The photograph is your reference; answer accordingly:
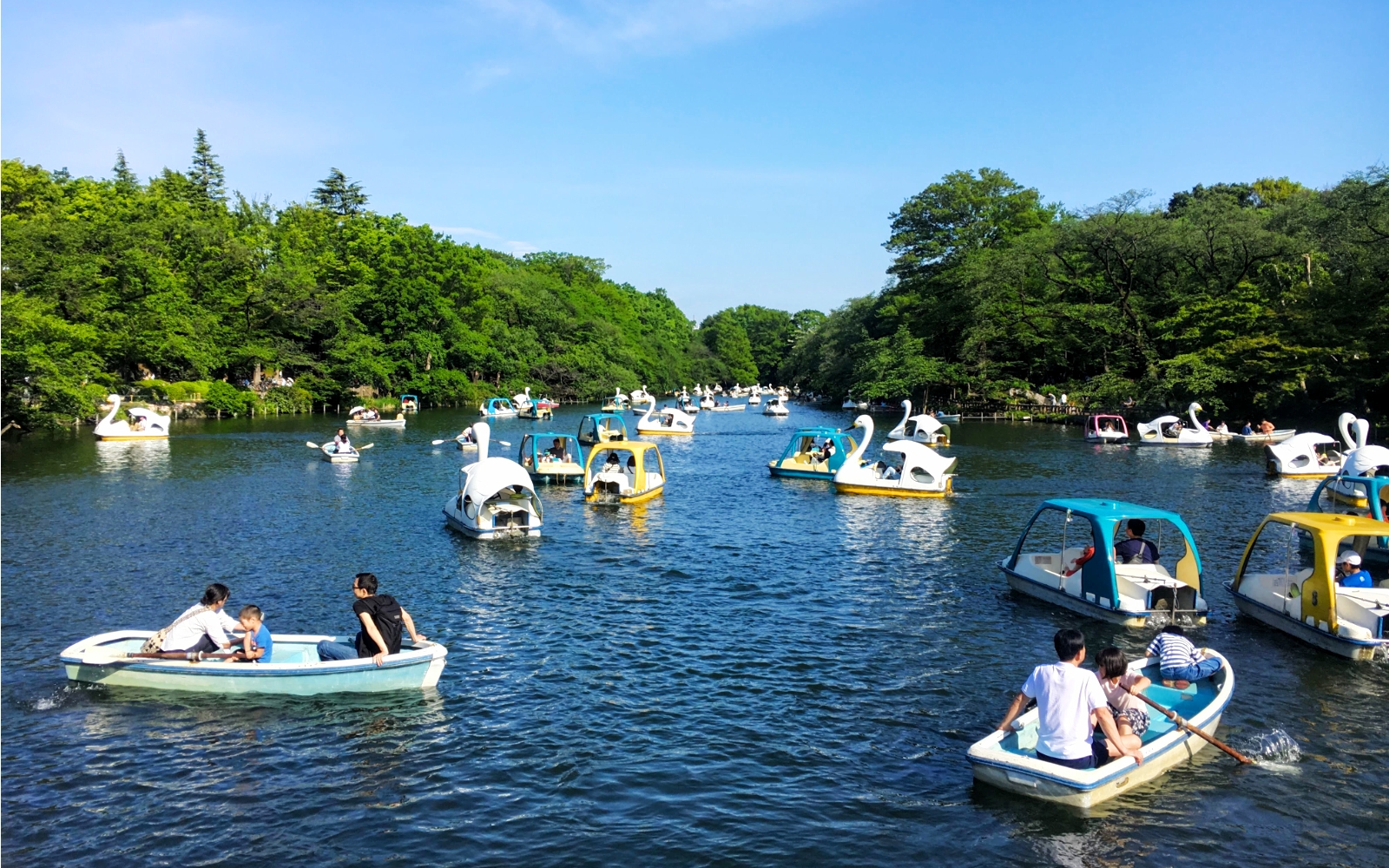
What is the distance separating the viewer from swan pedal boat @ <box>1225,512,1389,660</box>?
1320 centimetres

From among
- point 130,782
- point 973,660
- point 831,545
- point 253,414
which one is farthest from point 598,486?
point 253,414

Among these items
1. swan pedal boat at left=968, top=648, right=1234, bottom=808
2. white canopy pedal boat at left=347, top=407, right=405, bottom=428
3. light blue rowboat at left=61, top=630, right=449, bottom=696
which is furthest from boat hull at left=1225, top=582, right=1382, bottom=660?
white canopy pedal boat at left=347, top=407, right=405, bottom=428

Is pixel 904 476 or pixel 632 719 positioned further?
pixel 904 476

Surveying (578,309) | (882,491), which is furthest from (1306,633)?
(578,309)

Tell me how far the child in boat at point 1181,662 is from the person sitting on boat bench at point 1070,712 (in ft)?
8.42

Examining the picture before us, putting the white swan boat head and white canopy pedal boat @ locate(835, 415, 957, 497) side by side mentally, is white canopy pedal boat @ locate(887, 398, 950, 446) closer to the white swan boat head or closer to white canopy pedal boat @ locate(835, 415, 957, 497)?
the white swan boat head

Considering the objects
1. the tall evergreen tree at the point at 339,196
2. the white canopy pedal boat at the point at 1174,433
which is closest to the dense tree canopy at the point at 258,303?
the tall evergreen tree at the point at 339,196

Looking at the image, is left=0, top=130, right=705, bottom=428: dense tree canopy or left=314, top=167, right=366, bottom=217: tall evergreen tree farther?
left=314, top=167, right=366, bottom=217: tall evergreen tree

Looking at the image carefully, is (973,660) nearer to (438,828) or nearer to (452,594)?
(438,828)

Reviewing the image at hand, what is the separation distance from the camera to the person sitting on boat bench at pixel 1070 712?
8930 millimetres

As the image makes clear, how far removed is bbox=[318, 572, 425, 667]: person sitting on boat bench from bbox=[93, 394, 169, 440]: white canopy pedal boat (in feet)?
133

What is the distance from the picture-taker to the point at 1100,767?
8.83 meters

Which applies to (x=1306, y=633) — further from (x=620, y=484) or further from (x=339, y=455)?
(x=339, y=455)

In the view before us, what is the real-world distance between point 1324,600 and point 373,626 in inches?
540
